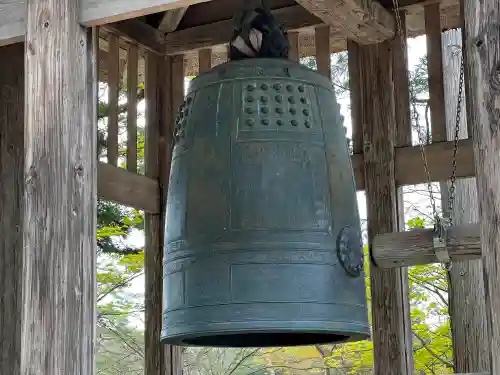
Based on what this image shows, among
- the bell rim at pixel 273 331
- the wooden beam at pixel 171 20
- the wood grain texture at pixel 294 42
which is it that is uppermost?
the wooden beam at pixel 171 20

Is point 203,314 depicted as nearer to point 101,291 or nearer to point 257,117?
point 257,117

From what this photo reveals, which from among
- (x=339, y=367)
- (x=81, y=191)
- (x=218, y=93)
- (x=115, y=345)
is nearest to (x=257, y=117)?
(x=218, y=93)

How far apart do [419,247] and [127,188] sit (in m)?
2.11

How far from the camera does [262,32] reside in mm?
3566

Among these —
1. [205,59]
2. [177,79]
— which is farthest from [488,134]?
[177,79]

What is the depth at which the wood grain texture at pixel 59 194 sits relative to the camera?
3.00 meters

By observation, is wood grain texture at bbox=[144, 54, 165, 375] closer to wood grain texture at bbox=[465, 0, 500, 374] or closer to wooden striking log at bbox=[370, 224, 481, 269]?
wooden striking log at bbox=[370, 224, 481, 269]

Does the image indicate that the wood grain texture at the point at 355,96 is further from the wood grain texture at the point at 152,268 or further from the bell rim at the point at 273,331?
the bell rim at the point at 273,331

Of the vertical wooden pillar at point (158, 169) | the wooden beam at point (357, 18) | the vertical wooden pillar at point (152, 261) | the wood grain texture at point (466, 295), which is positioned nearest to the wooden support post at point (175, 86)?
the vertical wooden pillar at point (158, 169)

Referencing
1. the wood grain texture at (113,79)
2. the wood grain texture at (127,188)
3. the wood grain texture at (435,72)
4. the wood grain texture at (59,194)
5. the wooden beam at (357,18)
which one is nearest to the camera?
the wood grain texture at (59,194)

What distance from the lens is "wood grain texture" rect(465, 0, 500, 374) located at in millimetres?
2330

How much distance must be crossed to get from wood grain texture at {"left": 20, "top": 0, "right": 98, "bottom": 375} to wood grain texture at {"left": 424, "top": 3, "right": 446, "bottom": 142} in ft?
7.84

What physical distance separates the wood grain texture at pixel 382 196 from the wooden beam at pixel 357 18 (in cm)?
16

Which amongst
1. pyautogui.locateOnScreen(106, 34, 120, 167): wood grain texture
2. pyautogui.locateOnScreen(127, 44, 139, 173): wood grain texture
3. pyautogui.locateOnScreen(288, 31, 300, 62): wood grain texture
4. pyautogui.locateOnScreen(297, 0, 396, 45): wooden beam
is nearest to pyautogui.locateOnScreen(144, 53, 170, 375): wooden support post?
pyautogui.locateOnScreen(127, 44, 139, 173): wood grain texture
